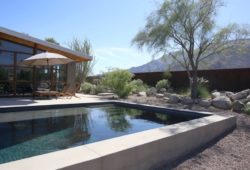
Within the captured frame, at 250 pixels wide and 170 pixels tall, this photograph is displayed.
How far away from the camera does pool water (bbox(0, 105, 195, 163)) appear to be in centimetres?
548

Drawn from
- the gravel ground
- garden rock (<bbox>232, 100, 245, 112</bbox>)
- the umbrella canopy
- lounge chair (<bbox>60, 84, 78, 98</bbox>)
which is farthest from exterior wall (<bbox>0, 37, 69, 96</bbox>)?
the gravel ground

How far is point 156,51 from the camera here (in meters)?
15.5

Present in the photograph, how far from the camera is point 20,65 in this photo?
46.1 feet

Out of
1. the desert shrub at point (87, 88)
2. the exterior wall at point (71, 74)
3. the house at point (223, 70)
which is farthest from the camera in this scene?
the desert shrub at point (87, 88)

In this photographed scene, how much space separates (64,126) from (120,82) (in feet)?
28.4

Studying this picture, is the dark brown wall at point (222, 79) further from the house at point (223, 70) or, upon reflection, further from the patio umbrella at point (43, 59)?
the patio umbrella at point (43, 59)

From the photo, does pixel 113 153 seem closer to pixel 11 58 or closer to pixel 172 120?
pixel 172 120

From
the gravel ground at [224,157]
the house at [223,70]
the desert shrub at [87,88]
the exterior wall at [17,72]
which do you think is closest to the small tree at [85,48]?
the desert shrub at [87,88]

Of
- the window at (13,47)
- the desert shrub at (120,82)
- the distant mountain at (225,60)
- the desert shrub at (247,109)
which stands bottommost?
the desert shrub at (247,109)

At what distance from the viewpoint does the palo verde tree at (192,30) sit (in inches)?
548

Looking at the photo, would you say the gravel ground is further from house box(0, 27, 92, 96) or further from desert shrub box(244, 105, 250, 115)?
house box(0, 27, 92, 96)

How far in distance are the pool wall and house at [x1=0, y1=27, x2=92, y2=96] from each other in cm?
1055

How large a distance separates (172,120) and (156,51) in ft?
24.1

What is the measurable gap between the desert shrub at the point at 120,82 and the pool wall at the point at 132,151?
9.64m
